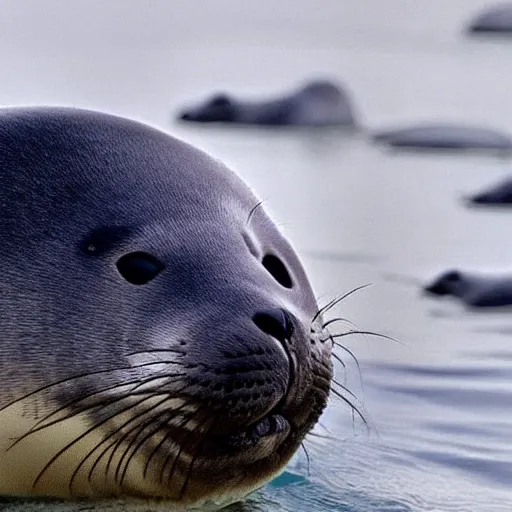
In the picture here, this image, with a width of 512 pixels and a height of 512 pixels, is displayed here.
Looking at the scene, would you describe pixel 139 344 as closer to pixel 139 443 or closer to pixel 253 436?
pixel 139 443

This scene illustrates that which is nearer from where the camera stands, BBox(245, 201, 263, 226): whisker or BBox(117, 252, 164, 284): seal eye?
BBox(117, 252, 164, 284): seal eye

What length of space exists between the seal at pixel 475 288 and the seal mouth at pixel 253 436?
12.2 ft

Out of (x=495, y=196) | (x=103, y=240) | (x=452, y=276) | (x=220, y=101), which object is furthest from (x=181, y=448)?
(x=220, y=101)

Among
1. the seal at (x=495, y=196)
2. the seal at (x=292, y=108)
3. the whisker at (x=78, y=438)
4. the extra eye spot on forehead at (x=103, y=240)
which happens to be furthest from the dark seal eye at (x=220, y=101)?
the whisker at (x=78, y=438)

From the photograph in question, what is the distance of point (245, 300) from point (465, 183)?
708 centimetres

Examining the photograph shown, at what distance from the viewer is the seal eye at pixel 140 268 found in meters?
4.26

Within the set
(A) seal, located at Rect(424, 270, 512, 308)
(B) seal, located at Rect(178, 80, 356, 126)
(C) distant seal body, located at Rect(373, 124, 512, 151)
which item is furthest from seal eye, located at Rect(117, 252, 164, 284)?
(B) seal, located at Rect(178, 80, 356, 126)

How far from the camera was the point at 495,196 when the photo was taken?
34.4ft

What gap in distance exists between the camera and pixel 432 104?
14.7 meters

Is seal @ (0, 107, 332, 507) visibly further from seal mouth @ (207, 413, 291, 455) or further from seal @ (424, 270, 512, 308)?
seal @ (424, 270, 512, 308)

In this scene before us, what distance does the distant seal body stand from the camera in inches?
506

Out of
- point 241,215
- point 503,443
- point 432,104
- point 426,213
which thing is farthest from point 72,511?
point 432,104

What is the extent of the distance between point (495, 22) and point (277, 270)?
14809 millimetres

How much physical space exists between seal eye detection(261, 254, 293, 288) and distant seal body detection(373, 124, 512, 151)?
8.31m
